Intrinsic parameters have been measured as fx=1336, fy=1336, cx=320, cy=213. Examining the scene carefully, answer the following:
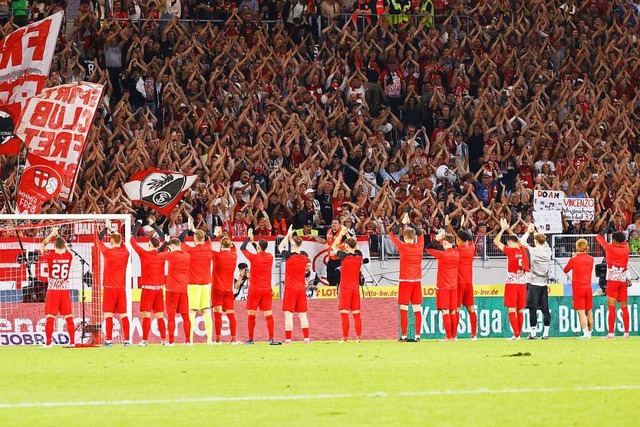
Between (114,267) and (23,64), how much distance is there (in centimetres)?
618

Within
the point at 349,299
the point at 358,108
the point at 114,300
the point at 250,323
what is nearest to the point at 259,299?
the point at 250,323

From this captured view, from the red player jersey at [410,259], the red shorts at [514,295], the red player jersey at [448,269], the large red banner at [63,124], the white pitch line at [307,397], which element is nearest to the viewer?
the white pitch line at [307,397]

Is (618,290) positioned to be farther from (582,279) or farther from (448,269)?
(448,269)

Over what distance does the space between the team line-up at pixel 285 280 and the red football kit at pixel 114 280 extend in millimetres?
18

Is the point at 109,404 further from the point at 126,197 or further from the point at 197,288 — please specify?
the point at 126,197

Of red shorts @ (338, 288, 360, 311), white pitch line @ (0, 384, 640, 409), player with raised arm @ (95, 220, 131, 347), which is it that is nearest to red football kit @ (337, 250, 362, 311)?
red shorts @ (338, 288, 360, 311)

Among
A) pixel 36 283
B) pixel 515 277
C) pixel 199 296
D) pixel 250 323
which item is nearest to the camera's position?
pixel 199 296

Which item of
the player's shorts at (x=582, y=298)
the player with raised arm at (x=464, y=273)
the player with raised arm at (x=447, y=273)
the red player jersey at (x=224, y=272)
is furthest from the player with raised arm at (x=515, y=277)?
the red player jersey at (x=224, y=272)

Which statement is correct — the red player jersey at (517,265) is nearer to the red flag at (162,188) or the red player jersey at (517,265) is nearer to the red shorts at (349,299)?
the red shorts at (349,299)

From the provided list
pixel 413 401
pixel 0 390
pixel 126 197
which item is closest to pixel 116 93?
pixel 126 197

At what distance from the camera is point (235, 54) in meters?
34.3

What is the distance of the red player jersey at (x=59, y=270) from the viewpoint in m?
23.3

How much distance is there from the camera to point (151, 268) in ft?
78.2

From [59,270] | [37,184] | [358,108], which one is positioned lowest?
[59,270]
